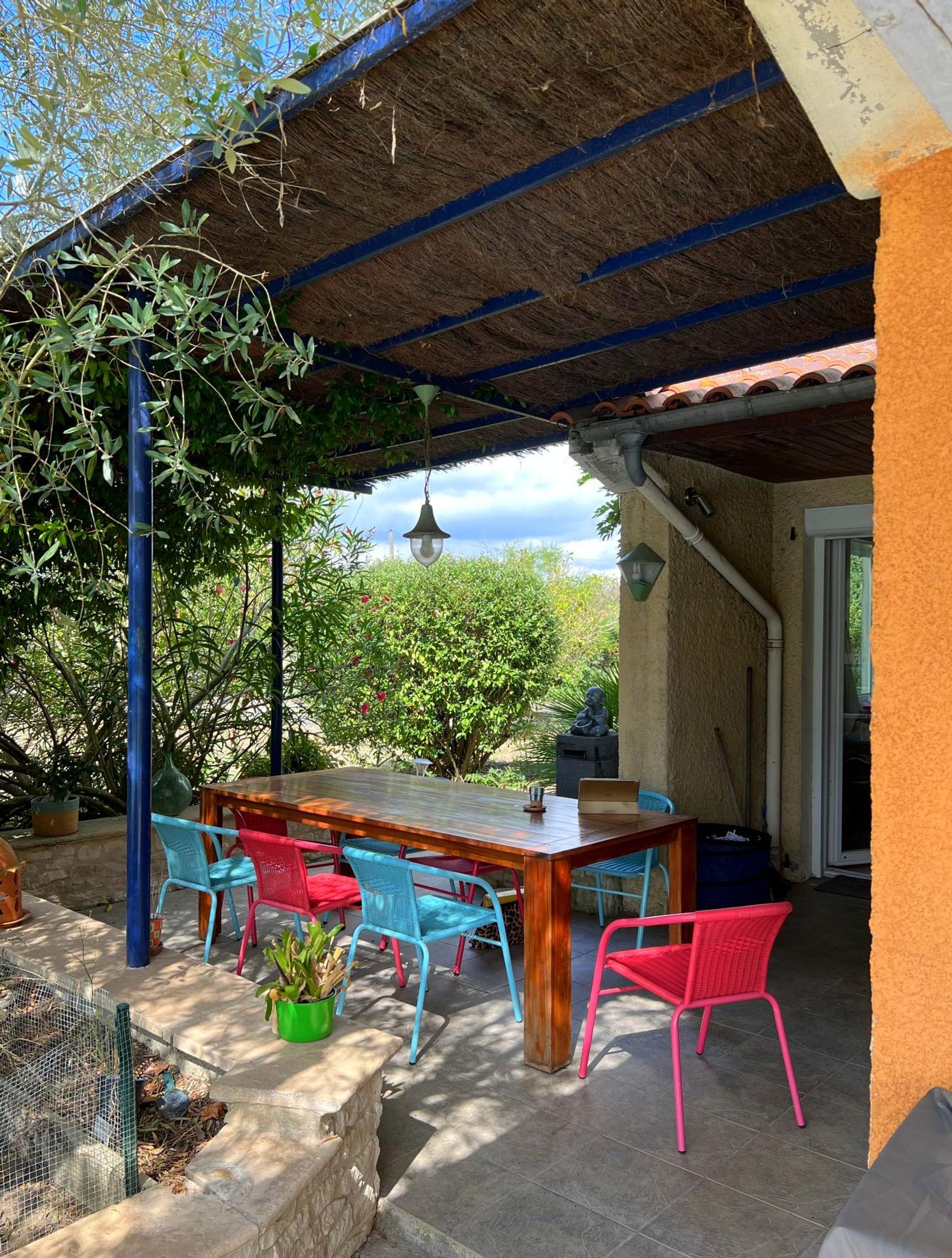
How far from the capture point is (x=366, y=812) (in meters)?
4.41

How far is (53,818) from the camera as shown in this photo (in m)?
5.80

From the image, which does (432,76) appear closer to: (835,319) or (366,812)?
(835,319)

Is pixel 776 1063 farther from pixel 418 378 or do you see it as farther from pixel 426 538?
pixel 418 378

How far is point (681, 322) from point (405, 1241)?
3530mm

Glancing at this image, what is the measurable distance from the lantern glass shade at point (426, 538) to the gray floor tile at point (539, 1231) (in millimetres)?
3193

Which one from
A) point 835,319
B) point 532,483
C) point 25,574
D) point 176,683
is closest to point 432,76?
point 835,319

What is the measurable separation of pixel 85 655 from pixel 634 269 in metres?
4.51

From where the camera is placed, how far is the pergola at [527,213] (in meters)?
2.32

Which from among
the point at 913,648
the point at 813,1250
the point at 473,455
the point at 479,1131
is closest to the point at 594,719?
the point at 473,455

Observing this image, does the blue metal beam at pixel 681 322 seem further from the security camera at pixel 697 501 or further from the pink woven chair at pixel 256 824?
the pink woven chair at pixel 256 824

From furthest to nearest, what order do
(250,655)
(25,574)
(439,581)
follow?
(439,581) < (250,655) < (25,574)

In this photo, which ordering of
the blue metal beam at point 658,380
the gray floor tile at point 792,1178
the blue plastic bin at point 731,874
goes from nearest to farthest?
1. the gray floor tile at point 792,1178
2. the blue metal beam at point 658,380
3. the blue plastic bin at point 731,874

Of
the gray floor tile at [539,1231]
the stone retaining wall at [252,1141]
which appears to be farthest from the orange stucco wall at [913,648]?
the stone retaining wall at [252,1141]

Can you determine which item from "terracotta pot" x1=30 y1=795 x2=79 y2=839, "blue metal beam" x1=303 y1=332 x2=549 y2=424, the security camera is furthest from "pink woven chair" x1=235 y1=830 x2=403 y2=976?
the security camera
